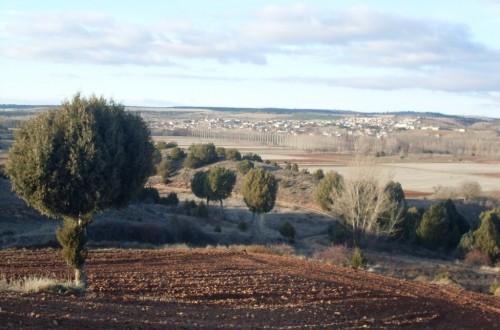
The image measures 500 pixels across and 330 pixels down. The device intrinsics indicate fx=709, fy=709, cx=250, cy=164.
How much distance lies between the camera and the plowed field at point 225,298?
12.0 metres

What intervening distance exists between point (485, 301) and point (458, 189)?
47.3m

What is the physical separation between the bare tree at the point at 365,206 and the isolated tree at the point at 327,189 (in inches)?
170

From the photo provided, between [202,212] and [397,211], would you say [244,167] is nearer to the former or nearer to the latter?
[202,212]

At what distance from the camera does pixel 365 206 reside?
47.2 meters

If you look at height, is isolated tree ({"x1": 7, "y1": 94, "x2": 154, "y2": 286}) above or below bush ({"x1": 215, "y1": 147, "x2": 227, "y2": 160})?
above

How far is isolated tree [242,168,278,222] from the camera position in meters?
48.8

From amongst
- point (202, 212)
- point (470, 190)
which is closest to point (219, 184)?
point (202, 212)

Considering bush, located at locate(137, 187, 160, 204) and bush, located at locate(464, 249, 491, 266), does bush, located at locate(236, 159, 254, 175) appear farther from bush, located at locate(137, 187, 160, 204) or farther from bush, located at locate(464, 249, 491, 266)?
bush, located at locate(464, 249, 491, 266)

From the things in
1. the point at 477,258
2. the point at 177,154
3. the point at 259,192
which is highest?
the point at 177,154

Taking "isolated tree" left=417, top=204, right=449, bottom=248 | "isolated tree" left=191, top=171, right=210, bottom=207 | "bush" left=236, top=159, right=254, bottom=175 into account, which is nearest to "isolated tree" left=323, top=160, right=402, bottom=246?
"isolated tree" left=417, top=204, right=449, bottom=248

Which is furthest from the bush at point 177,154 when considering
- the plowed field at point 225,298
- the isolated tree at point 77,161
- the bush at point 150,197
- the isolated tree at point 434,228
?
the isolated tree at point 77,161

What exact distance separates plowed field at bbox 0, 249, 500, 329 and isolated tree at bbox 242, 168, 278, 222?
73.0 feet

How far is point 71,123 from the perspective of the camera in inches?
619

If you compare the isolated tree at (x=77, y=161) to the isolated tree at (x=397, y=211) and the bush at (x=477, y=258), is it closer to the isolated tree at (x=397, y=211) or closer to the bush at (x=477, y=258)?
the bush at (x=477, y=258)
